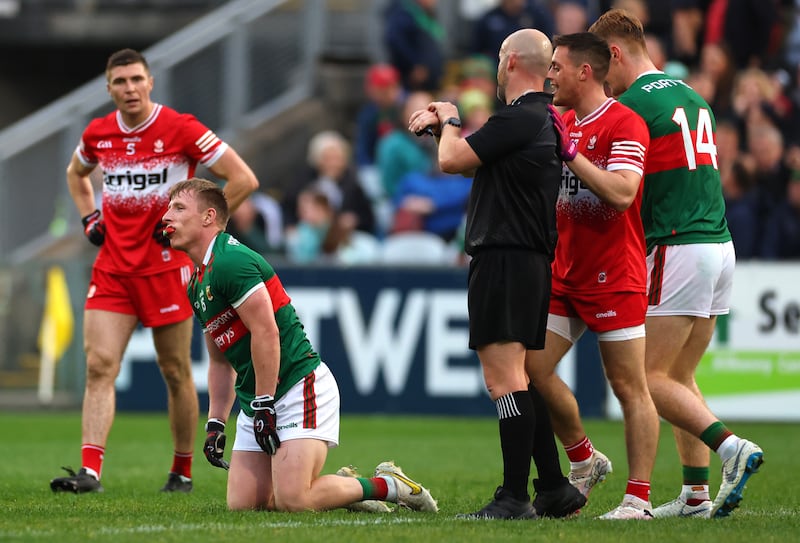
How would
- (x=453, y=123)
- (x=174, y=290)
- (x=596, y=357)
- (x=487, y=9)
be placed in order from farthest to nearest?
(x=487, y=9), (x=596, y=357), (x=174, y=290), (x=453, y=123)

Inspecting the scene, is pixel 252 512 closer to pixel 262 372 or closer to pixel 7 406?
pixel 262 372

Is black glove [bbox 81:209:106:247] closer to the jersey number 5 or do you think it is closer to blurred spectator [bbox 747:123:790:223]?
the jersey number 5

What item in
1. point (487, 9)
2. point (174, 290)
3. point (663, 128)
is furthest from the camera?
point (487, 9)

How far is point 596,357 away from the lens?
1523 centimetres

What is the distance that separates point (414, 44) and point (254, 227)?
397 centimetres

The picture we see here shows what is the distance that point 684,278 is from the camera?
7598 millimetres

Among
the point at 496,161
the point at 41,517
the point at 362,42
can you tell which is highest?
the point at 362,42

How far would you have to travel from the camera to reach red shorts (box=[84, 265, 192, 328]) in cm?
916

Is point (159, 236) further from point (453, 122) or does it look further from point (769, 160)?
point (769, 160)

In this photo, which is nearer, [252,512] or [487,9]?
[252,512]

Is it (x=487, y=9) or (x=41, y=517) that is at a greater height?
(x=487, y=9)

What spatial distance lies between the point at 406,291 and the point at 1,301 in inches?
177

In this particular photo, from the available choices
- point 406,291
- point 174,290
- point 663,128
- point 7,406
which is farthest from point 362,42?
point 663,128

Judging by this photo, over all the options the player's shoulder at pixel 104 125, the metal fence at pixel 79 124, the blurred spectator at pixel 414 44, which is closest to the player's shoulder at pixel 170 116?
the player's shoulder at pixel 104 125
